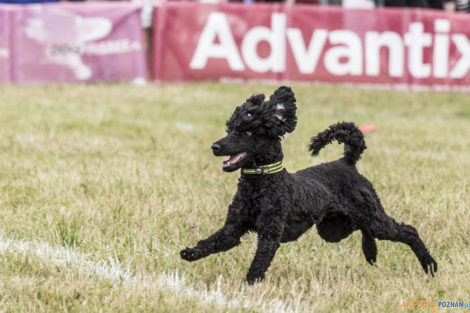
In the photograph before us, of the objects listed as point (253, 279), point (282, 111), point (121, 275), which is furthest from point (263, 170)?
point (121, 275)

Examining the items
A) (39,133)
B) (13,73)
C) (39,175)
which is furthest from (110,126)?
(13,73)

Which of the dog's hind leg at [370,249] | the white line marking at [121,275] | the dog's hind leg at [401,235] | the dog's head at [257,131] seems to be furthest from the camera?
the dog's hind leg at [370,249]

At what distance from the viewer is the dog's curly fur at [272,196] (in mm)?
4012

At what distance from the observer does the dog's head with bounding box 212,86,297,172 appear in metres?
3.97

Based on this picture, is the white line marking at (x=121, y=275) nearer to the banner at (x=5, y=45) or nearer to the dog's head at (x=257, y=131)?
the dog's head at (x=257, y=131)

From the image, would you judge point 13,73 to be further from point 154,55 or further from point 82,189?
point 82,189

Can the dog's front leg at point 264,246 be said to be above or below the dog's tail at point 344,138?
below

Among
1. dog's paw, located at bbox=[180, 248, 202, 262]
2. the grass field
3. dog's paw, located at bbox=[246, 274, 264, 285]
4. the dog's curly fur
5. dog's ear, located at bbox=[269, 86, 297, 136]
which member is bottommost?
the grass field

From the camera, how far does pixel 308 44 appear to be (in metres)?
16.4

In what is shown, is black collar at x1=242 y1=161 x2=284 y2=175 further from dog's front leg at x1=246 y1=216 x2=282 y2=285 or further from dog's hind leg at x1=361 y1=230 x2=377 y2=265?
dog's hind leg at x1=361 y1=230 x2=377 y2=265

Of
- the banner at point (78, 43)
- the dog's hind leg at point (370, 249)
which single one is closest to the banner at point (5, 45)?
the banner at point (78, 43)

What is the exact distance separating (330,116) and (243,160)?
962 centimetres

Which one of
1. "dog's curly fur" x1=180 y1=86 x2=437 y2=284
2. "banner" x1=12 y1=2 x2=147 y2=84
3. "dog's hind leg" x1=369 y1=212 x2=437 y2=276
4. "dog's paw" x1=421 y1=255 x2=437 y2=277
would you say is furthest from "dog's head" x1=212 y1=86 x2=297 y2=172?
"banner" x1=12 y1=2 x2=147 y2=84

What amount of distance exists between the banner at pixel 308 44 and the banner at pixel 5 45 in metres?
3.16
